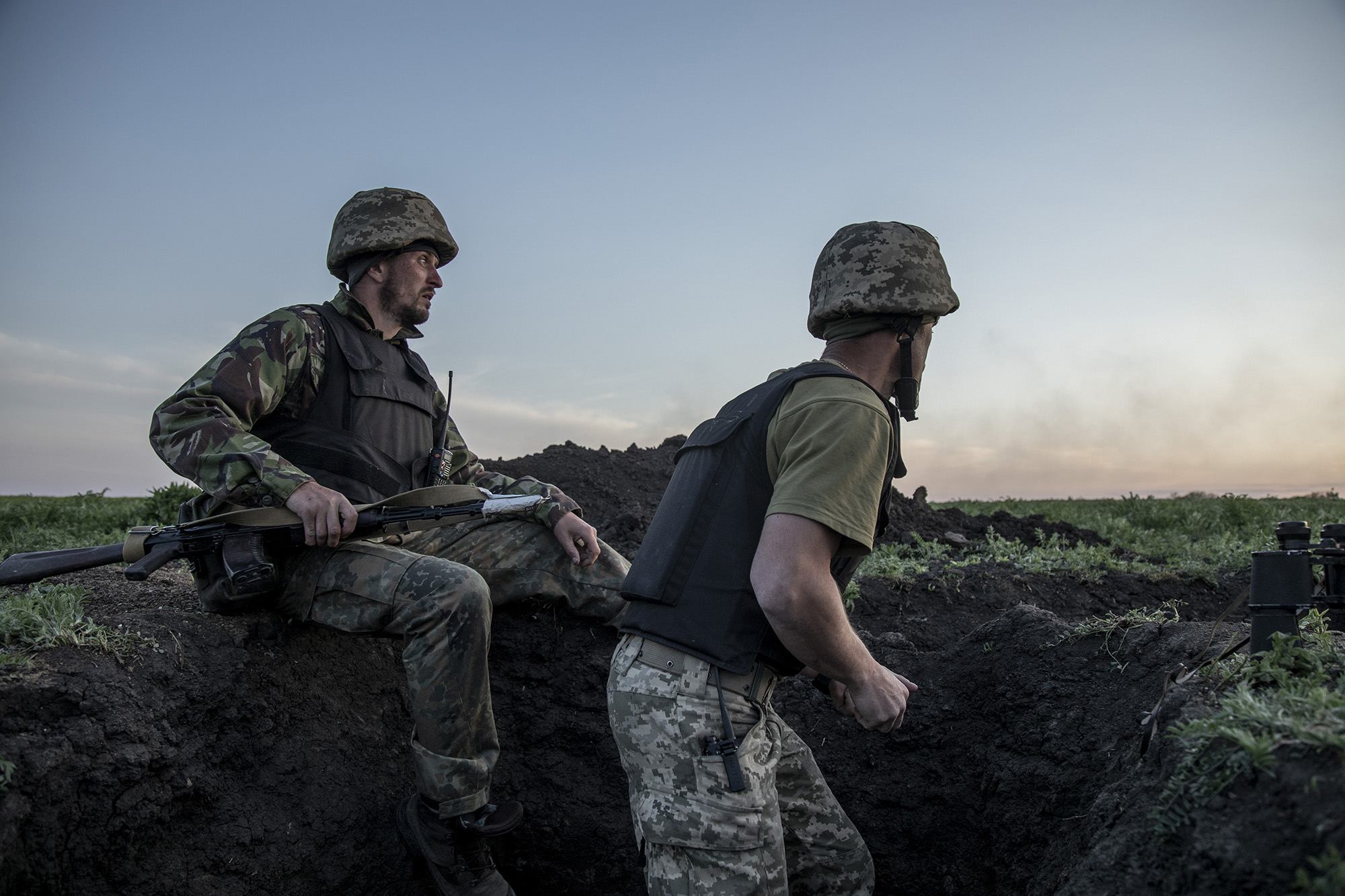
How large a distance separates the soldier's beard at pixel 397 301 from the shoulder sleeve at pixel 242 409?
0.48 m

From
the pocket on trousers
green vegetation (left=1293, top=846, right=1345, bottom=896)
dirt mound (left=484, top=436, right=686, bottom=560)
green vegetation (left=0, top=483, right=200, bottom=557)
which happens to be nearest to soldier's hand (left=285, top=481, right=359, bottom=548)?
the pocket on trousers

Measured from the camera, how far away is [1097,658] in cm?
407

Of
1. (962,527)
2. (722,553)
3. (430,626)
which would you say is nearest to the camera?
(722,553)

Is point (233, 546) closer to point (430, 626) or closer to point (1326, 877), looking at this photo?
point (430, 626)

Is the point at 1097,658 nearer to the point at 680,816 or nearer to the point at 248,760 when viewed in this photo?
the point at 680,816

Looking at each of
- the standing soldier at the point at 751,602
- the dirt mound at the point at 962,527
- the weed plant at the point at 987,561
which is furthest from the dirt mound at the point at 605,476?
the standing soldier at the point at 751,602

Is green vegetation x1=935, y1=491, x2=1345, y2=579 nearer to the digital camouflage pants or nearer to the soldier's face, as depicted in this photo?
the digital camouflage pants

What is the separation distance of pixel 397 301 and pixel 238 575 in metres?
1.62

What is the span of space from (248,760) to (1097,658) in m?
3.81

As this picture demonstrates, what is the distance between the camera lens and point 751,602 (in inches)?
108

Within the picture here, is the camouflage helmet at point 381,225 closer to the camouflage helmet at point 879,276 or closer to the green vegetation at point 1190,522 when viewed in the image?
the camouflage helmet at point 879,276

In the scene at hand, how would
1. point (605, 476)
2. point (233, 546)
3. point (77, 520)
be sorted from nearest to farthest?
1. point (233, 546)
2. point (605, 476)
3. point (77, 520)

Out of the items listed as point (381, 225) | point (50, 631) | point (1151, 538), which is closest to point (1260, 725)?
point (381, 225)

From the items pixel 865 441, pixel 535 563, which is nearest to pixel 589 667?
pixel 535 563
